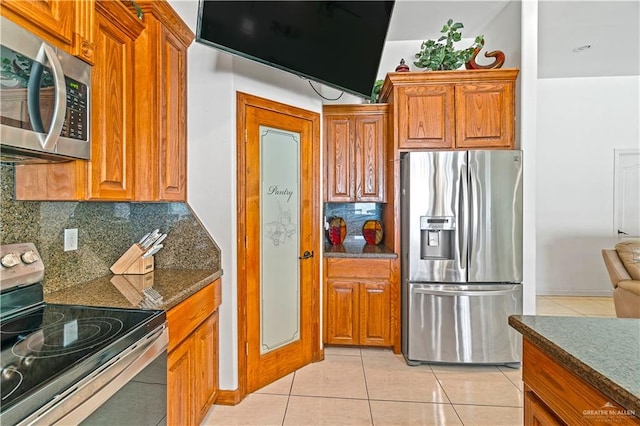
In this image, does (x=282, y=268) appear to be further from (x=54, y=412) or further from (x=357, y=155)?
(x=54, y=412)

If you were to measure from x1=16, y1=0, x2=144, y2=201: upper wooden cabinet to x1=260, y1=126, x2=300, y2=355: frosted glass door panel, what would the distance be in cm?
94

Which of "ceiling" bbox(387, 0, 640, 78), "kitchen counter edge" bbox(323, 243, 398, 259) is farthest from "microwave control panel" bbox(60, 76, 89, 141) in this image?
"ceiling" bbox(387, 0, 640, 78)

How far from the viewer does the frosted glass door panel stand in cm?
242

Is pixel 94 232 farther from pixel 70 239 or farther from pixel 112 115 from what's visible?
pixel 112 115

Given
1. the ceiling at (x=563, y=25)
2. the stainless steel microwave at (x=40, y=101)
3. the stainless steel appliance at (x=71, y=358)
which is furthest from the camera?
the ceiling at (x=563, y=25)

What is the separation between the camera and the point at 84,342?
106cm

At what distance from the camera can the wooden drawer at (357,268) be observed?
2.95 meters

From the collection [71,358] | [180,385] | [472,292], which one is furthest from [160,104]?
[472,292]

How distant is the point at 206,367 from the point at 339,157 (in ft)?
7.21

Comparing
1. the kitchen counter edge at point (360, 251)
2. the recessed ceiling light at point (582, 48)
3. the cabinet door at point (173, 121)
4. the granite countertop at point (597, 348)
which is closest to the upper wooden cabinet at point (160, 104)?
the cabinet door at point (173, 121)

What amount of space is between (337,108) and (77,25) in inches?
89.7

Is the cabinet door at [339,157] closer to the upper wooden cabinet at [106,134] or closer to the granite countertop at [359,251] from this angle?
the granite countertop at [359,251]

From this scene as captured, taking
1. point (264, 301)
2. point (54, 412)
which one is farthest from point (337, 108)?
point (54, 412)

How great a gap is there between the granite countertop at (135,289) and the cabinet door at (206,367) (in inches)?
10.8
